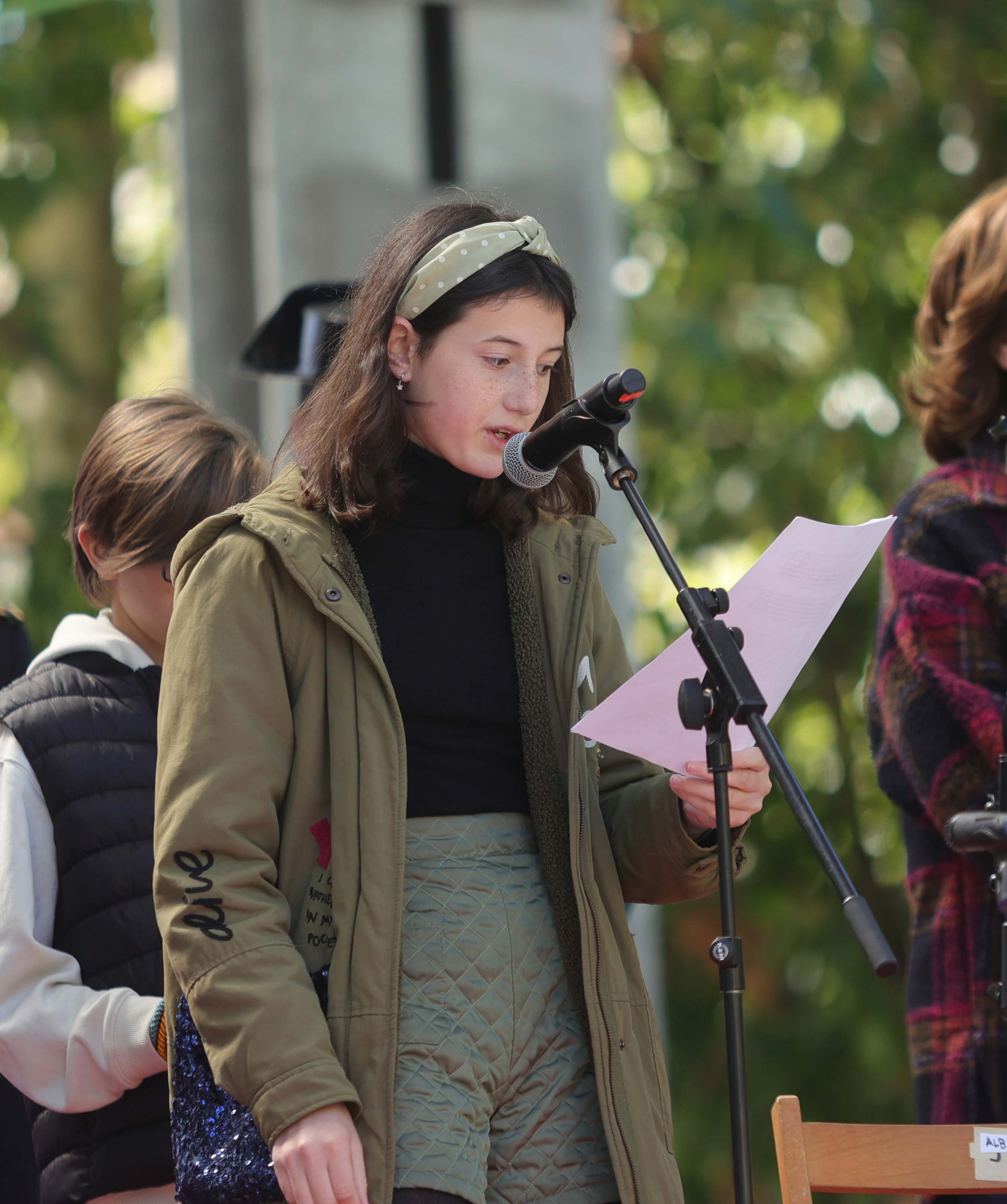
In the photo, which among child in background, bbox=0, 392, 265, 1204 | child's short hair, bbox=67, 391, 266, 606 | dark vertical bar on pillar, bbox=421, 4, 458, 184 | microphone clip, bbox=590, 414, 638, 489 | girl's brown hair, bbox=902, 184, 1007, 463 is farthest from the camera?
dark vertical bar on pillar, bbox=421, 4, 458, 184

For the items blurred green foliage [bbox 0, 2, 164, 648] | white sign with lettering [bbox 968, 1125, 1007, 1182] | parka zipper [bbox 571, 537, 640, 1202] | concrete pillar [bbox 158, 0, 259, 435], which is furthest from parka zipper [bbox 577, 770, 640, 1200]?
blurred green foliage [bbox 0, 2, 164, 648]

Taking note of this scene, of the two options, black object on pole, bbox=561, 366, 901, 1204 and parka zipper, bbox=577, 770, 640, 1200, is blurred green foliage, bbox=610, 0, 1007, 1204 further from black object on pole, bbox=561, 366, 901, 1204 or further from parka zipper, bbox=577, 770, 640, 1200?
black object on pole, bbox=561, 366, 901, 1204

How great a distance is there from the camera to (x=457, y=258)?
208cm

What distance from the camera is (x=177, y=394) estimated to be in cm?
280

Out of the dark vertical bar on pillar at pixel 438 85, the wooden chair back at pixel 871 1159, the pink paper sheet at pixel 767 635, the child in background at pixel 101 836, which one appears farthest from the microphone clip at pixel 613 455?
the dark vertical bar on pillar at pixel 438 85

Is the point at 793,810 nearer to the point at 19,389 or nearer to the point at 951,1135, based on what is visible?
the point at 951,1135

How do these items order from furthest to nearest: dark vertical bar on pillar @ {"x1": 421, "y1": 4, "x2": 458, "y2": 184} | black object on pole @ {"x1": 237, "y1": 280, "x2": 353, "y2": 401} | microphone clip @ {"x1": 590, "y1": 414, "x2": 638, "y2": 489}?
dark vertical bar on pillar @ {"x1": 421, "y1": 4, "x2": 458, "y2": 184}, black object on pole @ {"x1": 237, "y1": 280, "x2": 353, "y2": 401}, microphone clip @ {"x1": 590, "y1": 414, "x2": 638, "y2": 489}

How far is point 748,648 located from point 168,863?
72 centimetres

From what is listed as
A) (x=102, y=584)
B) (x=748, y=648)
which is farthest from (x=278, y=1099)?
(x=102, y=584)

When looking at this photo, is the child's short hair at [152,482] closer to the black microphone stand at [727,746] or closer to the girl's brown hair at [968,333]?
the black microphone stand at [727,746]

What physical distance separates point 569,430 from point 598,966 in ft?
2.05

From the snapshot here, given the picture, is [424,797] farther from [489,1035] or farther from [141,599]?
[141,599]

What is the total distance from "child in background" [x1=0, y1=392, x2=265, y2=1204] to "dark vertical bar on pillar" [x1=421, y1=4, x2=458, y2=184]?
1.84 m

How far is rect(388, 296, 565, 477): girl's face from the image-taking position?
207 cm
